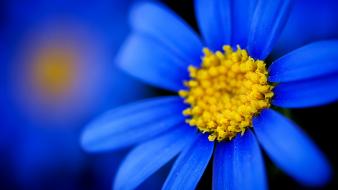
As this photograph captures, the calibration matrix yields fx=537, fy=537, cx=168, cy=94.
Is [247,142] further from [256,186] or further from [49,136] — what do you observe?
[49,136]

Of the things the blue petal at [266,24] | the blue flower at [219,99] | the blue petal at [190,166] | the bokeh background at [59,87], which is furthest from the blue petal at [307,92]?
the bokeh background at [59,87]

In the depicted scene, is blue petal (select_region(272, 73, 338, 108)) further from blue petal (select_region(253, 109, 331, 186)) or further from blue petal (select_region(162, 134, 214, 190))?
blue petal (select_region(162, 134, 214, 190))

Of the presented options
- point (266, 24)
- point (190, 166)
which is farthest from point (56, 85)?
point (266, 24)

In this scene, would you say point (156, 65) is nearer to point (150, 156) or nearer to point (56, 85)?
point (150, 156)

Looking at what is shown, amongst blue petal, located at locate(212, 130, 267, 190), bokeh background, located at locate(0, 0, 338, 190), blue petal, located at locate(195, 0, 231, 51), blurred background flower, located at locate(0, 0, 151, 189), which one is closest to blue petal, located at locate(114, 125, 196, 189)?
blue petal, located at locate(212, 130, 267, 190)

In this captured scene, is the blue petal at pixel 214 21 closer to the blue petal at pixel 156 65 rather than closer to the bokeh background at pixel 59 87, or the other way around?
the blue petal at pixel 156 65
